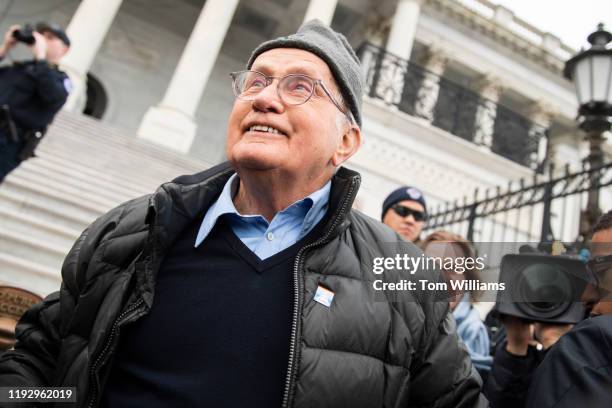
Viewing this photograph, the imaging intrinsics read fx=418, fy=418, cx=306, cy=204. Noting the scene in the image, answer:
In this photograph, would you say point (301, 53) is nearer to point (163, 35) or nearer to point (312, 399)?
point (312, 399)

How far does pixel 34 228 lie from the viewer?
375 centimetres

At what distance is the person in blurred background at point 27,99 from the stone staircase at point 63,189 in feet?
1.95

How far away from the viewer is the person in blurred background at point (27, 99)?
3242mm

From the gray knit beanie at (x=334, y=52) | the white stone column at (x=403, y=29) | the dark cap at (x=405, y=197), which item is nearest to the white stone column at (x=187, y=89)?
the white stone column at (x=403, y=29)

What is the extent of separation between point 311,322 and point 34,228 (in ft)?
11.9

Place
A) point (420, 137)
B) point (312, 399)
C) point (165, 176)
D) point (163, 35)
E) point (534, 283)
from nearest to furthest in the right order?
point (312, 399), point (534, 283), point (165, 176), point (420, 137), point (163, 35)

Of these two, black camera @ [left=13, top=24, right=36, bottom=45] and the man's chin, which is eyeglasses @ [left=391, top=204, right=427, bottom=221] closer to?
the man's chin

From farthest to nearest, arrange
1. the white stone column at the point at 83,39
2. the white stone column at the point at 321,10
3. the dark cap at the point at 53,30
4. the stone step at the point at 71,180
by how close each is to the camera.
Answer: the white stone column at the point at 321,10, the white stone column at the point at 83,39, the stone step at the point at 71,180, the dark cap at the point at 53,30

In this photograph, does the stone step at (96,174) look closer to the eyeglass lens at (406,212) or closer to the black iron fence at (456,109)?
the eyeglass lens at (406,212)

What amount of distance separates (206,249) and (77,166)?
16.7 feet

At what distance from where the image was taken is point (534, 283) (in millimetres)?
1168

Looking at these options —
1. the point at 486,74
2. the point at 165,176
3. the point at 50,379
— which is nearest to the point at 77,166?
the point at 165,176

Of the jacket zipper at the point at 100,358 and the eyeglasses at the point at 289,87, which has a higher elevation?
the eyeglasses at the point at 289,87

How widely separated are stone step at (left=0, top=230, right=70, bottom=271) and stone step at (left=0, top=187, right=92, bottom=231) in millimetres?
483
